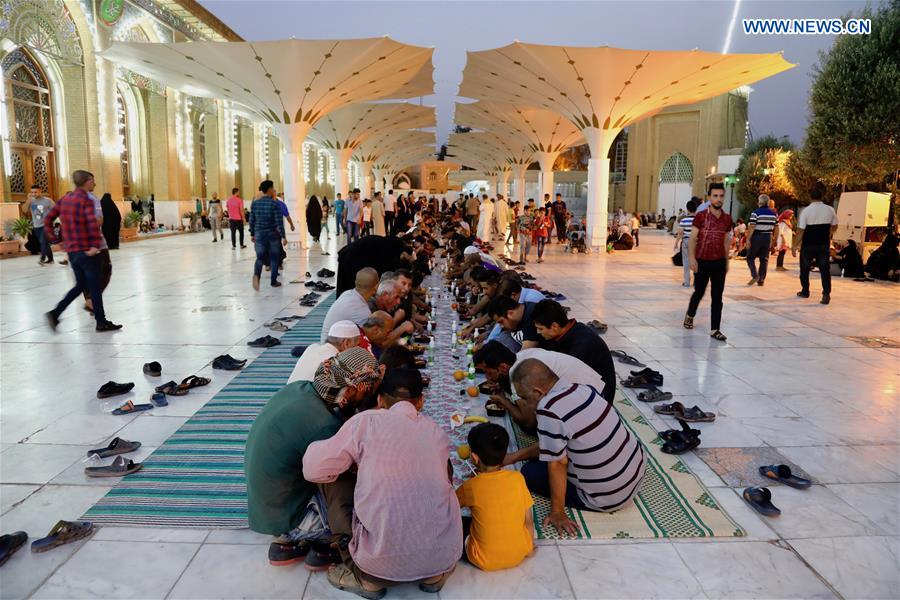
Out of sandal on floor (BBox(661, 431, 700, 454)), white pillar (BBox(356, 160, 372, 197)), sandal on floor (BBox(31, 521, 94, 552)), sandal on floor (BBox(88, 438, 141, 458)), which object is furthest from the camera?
white pillar (BBox(356, 160, 372, 197))

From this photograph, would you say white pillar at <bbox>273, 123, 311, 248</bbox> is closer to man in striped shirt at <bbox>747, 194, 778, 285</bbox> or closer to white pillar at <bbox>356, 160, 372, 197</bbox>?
man in striped shirt at <bbox>747, 194, 778, 285</bbox>

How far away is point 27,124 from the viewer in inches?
613

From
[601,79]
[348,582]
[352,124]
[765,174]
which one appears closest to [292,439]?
[348,582]

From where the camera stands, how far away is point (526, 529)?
2465 mm

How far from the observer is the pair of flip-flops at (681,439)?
11.6ft

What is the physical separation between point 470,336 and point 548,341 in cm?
244

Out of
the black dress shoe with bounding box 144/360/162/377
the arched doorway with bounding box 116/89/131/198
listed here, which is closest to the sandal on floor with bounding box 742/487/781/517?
the black dress shoe with bounding box 144/360/162/377

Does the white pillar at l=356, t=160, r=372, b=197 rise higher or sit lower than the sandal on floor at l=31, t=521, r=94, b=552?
higher

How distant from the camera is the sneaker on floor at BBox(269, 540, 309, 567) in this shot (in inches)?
95.3

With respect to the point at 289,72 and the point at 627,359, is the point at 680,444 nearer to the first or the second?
the point at 627,359

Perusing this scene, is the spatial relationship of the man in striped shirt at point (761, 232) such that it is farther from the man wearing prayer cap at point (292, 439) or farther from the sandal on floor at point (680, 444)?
the man wearing prayer cap at point (292, 439)

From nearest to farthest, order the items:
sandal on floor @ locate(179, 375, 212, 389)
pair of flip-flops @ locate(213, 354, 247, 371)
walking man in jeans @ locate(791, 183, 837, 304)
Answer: sandal on floor @ locate(179, 375, 212, 389) → pair of flip-flops @ locate(213, 354, 247, 371) → walking man in jeans @ locate(791, 183, 837, 304)

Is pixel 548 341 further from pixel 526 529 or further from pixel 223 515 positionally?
pixel 223 515

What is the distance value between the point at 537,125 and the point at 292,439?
75.7 ft
